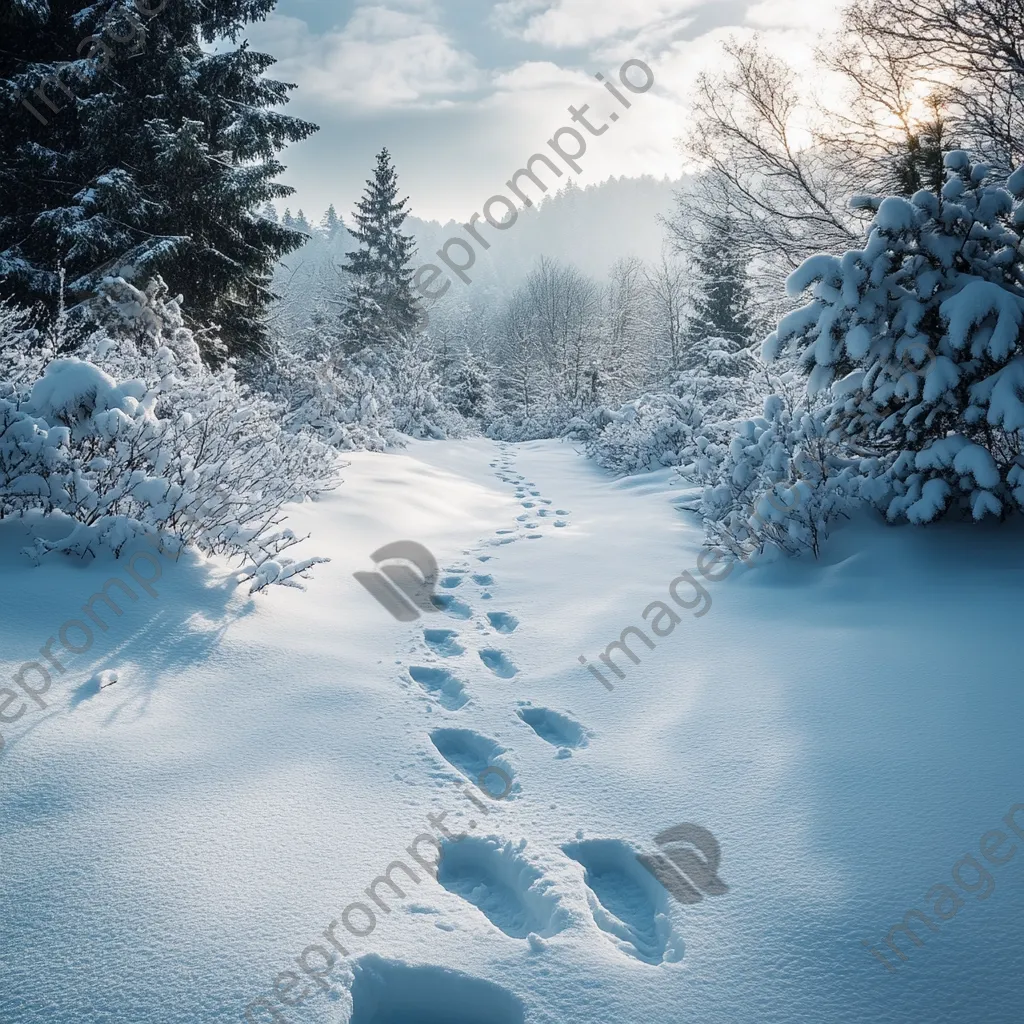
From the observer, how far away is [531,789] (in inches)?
83.9

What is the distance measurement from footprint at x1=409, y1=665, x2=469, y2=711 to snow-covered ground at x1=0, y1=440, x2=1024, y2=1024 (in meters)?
0.02

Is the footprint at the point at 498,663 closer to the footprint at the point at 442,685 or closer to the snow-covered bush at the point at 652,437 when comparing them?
the footprint at the point at 442,685

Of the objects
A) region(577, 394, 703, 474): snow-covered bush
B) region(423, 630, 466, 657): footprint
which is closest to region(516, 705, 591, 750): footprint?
region(423, 630, 466, 657): footprint

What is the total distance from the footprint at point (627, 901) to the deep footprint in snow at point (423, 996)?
1.15 ft

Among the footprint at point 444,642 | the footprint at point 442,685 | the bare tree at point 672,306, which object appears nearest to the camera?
the footprint at point 442,685

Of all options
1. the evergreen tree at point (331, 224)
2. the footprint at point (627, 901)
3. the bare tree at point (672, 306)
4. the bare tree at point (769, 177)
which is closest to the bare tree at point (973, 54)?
the bare tree at point (769, 177)

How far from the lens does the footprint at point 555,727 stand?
2476mm

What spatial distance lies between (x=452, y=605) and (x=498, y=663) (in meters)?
0.91

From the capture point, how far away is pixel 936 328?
3891 mm

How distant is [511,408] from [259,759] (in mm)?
31828

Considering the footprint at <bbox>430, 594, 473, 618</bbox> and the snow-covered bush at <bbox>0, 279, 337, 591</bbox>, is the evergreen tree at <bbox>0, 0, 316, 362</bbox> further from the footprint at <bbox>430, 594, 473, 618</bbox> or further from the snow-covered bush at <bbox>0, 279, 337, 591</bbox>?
the footprint at <bbox>430, 594, 473, 618</bbox>

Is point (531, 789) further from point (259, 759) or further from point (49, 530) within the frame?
point (49, 530)

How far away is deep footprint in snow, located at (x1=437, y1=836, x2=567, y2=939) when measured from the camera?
1.60 meters

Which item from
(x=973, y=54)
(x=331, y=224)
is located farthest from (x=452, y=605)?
(x=331, y=224)
